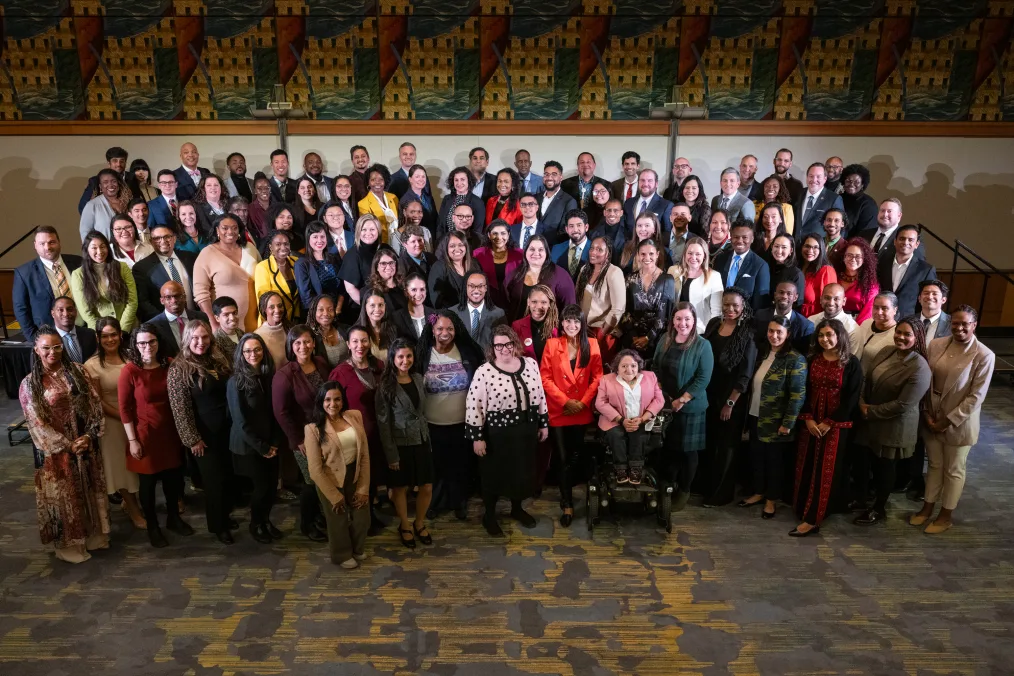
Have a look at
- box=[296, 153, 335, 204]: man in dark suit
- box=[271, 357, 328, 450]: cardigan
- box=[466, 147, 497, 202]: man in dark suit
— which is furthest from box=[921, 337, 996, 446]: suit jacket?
box=[296, 153, 335, 204]: man in dark suit

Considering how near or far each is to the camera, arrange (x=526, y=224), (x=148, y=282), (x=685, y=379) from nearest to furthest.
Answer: (x=685, y=379) → (x=148, y=282) → (x=526, y=224)

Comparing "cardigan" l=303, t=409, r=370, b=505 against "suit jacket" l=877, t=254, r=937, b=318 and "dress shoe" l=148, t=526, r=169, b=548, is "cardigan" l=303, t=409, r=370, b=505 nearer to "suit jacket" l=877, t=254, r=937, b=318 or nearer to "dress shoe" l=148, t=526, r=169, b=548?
"dress shoe" l=148, t=526, r=169, b=548

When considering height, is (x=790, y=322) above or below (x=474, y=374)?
above

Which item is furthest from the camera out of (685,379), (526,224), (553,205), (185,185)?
(185,185)

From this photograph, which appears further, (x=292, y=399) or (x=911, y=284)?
(x=911, y=284)

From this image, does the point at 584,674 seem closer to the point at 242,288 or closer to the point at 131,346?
the point at 131,346

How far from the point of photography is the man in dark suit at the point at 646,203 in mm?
6590

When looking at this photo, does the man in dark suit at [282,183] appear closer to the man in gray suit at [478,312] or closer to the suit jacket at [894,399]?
the man in gray suit at [478,312]

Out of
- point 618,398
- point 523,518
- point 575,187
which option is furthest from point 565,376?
point 575,187

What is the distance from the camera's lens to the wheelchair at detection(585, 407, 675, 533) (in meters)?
4.73

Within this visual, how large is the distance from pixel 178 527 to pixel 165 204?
10.4 ft

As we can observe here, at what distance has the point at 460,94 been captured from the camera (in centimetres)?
873

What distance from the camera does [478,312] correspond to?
197 inches

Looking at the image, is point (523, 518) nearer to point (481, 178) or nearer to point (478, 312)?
point (478, 312)
